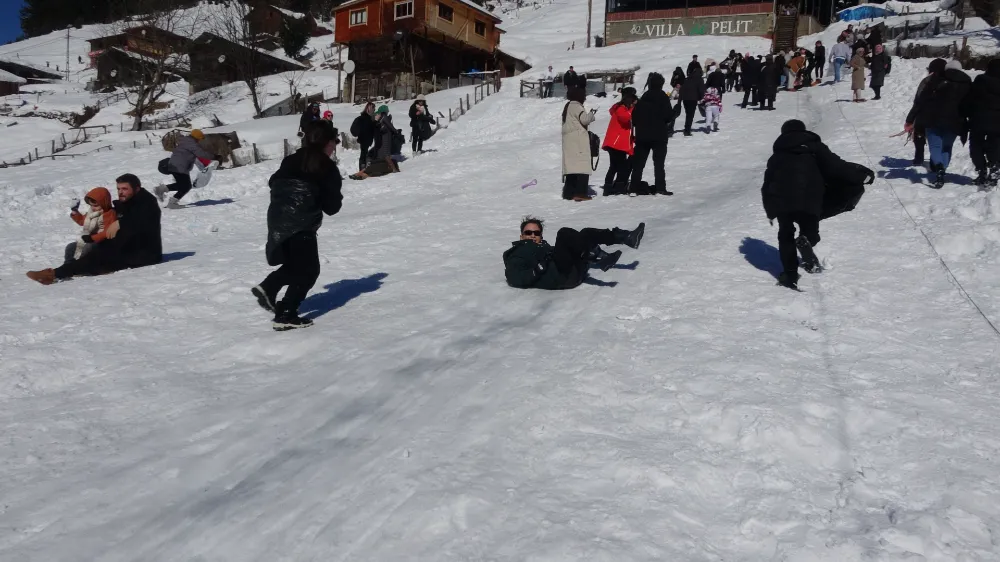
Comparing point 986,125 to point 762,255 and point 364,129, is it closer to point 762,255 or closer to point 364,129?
point 762,255

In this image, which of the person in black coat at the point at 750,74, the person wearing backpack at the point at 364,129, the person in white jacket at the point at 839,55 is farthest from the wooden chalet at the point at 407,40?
the person wearing backpack at the point at 364,129

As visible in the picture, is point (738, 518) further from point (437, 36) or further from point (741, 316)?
point (437, 36)

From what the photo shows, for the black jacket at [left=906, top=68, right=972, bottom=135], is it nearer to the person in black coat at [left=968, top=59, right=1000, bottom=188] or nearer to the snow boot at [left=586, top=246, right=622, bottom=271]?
the person in black coat at [left=968, top=59, right=1000, bottom=188]

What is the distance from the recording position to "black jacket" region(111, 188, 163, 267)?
296 inches

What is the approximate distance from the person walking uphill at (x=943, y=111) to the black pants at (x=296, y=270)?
26.6ft

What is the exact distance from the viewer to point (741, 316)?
537 cm

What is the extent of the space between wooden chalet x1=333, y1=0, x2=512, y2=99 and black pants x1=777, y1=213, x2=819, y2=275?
36.2 metres

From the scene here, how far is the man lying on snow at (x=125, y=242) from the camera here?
733 cm

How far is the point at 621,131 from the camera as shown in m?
10.7

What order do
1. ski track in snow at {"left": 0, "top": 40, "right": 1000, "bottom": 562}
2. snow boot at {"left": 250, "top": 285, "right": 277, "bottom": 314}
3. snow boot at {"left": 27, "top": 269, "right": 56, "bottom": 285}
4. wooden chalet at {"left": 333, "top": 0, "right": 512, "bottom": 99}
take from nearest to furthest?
ski track in snow at {"left": 0, "top": 40, "right": 1000, "bottom": 562} → snow boot at {"left": 250, "top": 285, "right": 277, "bottom": 314} → snow boot at {"left": 27, "top": 269, "right": 56, "bottom": 285} → wooden chalet at {"left": 333, "top": 0, "right": 512, "bottom": 99}

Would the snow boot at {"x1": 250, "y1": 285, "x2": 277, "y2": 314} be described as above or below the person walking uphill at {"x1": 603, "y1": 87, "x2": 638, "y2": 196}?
below

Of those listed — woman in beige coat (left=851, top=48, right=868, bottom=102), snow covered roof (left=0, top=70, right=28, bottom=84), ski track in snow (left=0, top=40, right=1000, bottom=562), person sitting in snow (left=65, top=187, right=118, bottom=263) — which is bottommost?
ski track in snow (left=0, top=40, right=1000, bottom=562)

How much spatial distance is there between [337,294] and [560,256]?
2.22 metres

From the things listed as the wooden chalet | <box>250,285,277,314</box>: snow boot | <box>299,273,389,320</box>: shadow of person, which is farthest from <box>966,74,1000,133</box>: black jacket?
the wooden chalet
